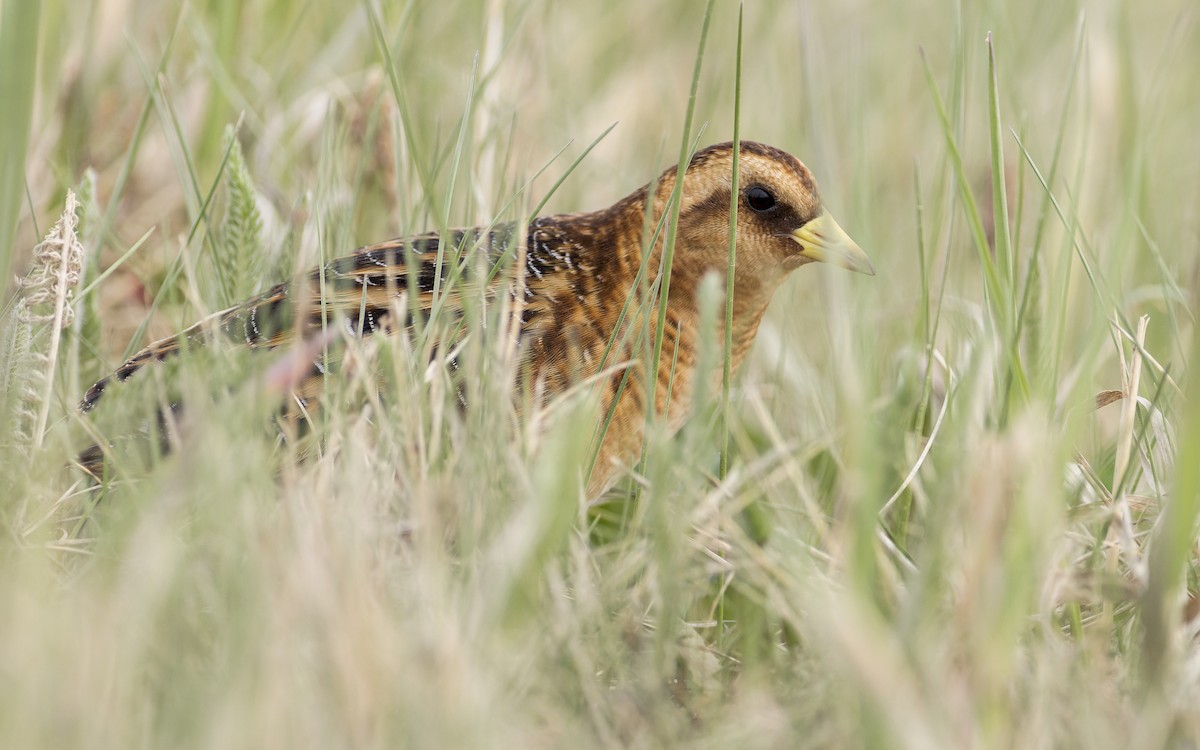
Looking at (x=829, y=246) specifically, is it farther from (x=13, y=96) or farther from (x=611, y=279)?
(x=13, y=96)

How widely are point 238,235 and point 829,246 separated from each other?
1.25 m

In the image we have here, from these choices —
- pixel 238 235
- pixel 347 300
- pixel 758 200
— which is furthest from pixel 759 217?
pixel 238 235

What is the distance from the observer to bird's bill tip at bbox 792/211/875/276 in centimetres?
288

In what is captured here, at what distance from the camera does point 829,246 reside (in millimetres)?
2906

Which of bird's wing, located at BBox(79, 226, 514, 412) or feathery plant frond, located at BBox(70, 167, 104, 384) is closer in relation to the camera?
bird's wing, located at BBox(79, 226, 514, 412)

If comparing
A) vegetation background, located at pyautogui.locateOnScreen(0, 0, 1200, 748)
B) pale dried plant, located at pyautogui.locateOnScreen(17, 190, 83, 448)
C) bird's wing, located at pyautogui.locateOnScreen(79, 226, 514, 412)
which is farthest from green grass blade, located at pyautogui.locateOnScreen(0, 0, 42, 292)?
bird's wing, located at pyautogui.locateOnScreen(79, 226, 514, 412)

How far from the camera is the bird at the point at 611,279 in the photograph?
105 inches

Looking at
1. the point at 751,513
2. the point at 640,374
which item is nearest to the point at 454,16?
the point at 640,374

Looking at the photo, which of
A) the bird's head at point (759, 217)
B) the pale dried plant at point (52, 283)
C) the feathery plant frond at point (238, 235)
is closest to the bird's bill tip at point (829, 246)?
the bird's head at point (759, 217)

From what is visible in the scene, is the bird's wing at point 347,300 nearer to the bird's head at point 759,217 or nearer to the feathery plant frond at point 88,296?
the feathery plant frond at point 88,296

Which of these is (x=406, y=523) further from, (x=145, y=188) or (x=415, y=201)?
(x=145, y=188)

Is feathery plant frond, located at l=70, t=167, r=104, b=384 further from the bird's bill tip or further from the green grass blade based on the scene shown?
the bird's bill tip

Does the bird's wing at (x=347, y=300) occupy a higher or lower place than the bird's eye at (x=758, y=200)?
lower

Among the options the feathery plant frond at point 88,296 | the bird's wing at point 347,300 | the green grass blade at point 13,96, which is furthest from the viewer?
the feathery plant frond at point 88,296
